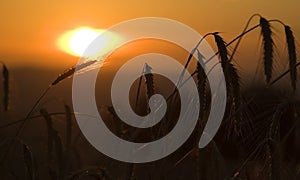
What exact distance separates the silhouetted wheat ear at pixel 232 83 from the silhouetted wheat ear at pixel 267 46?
14cm

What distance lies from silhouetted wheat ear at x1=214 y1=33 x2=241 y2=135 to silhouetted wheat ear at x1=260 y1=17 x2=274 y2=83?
14 centimetres

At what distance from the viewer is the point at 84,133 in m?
2.35

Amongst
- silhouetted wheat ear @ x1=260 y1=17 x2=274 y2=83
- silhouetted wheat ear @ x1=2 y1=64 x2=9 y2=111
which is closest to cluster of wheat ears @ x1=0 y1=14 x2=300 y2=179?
silhouetted wheat ear @ x1=260 y1=17 x2=274 y2=83

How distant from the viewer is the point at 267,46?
1.78m

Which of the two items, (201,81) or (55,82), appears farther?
(55,82)

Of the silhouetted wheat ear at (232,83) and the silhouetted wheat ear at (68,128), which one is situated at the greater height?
the silhouetted wheat ear at (232,83)

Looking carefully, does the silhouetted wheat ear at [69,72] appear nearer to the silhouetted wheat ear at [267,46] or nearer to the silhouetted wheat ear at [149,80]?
the silhouetted wheat ear at [149,80]

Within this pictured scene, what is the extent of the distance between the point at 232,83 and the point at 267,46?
179mm

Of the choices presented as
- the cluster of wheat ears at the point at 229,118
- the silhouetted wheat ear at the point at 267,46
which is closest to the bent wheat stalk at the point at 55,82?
the cluster of wheat ears at the point at 229,118

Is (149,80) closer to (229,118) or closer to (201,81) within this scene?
(201,81)

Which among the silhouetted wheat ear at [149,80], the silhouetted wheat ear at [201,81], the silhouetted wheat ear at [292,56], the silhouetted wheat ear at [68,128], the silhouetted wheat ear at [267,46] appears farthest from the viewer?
the silhouetted wheat ear at [68,128]

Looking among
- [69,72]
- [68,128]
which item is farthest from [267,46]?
[68,128]

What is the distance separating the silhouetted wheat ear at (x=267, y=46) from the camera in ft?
5.46

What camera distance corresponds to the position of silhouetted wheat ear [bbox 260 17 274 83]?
1.66 m
